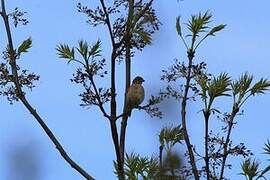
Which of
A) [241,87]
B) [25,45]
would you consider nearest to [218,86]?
[241,87]

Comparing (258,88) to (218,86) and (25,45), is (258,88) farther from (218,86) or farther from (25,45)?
(25,45)

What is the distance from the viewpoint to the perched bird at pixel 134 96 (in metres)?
4.45

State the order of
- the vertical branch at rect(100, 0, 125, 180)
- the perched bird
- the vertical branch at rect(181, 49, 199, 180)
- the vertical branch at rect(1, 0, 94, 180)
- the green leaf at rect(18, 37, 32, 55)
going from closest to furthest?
the vertical branch at rect(181, 49, 199, 180) → the vertical branch at rect(100, 0, 125, 180) → the vertical branch at rect(1, 0, 94, 180) → the perched bird → the green leaf at rect(18, 37, 32, 55)

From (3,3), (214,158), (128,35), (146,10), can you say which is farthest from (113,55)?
(3,3)

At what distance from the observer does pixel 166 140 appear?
3900mm

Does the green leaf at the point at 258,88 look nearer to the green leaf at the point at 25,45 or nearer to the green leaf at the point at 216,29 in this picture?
the green leaf at the point at 216,29

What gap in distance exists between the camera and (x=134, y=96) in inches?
208

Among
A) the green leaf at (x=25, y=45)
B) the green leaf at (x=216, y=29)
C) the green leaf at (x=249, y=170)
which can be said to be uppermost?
the green leaf at (x=25, y=45)

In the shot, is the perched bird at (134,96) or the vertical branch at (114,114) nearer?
the vertical branch at (114,114)

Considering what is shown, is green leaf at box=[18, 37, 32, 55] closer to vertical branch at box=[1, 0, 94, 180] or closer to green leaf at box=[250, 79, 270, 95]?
vertical branch at box=[1, 0, 94, 180]

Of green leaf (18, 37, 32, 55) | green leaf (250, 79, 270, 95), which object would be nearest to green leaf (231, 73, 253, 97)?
green leaf (250, 79, 270, 95)

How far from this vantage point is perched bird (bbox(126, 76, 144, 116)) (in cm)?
445

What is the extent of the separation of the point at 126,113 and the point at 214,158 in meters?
0.81

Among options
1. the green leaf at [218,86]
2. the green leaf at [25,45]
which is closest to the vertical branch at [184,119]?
the green leaf at [218,86]
